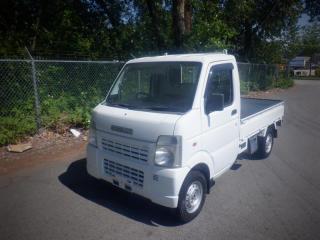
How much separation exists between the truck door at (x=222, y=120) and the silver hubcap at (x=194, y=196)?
1.47ft

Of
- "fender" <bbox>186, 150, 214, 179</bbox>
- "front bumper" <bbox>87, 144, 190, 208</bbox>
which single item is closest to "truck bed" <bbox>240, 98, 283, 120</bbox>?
"fender" <bbox>186, 150, 214, 179</bbox>

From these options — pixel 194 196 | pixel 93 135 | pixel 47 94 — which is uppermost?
pixel 47 94

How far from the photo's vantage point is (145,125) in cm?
385

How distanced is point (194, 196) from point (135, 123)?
1.32 metres

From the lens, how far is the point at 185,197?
3.98 m

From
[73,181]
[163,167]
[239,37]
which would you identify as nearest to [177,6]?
[73,181]

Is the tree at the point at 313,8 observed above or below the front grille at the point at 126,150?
above

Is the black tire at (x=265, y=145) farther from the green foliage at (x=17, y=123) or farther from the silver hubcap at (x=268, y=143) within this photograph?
the green foliage at (x=17, y=123)

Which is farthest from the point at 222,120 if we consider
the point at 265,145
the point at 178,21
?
the point at 178,21

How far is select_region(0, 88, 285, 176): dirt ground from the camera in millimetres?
6148

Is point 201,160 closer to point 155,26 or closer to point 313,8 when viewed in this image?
point 155,26

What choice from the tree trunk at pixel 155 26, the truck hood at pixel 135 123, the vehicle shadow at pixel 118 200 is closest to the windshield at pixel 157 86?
the truck hood at pixel 135 123

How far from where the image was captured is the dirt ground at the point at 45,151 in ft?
20.2

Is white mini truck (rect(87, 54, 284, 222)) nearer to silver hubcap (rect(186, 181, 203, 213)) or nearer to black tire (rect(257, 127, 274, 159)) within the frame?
silver hubcap (rect(186, 181, 203, 213))
